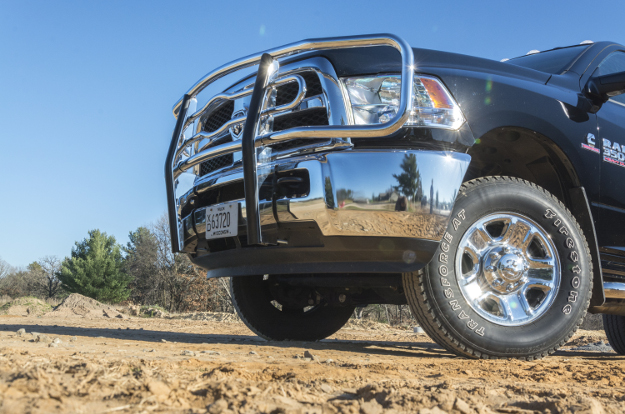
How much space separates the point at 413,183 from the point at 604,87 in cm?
183

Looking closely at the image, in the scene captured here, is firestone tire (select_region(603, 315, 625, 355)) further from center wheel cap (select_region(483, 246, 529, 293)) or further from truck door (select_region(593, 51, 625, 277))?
center wheel cap (select_region(483, 246, 529, 293))

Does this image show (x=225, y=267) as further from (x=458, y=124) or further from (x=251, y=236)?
(x=458, y=124)

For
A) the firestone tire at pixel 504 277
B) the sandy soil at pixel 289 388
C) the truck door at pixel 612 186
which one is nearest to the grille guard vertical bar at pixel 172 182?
the sandy soil at pixel 289 388

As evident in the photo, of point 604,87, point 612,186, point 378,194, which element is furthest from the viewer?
point 612,186

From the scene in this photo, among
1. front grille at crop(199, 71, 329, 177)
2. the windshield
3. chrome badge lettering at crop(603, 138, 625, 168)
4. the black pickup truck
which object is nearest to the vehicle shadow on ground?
the black pickup truck

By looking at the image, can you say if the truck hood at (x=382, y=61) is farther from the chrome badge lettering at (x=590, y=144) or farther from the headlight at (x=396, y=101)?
the chrome badge lettering at (x=590, y=144)

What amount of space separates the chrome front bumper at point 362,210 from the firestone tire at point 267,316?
5.28ft

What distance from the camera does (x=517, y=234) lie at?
3.19m

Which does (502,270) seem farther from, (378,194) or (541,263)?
(378,194)

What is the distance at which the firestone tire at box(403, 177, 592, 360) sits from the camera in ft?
9.61

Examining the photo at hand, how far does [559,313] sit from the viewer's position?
3.16 metres

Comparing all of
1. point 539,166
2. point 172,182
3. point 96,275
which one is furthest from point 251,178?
point 96,275

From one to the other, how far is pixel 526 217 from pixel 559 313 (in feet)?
1.94

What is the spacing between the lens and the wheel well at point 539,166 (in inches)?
137
